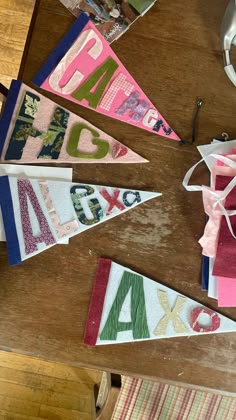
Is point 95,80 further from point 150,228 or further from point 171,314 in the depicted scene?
point 171,314

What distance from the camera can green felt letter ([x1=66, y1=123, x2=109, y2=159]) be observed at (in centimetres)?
89

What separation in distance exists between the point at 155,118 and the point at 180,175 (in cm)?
12

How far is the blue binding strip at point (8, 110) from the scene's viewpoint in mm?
880

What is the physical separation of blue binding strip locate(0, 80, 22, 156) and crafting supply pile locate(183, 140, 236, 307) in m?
0.37

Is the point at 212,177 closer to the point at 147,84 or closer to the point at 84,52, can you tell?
the point at 147,84

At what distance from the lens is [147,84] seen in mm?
916

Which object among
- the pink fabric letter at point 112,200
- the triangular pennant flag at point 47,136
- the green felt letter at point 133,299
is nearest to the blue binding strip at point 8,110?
the triangular pennant flag at point 47,136

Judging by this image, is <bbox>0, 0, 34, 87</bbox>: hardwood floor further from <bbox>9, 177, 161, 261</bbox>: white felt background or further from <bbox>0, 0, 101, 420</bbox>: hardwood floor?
<bbox>0, 0, 101, 420</bbox>: hardwood floor

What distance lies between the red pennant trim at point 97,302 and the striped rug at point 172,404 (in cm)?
35

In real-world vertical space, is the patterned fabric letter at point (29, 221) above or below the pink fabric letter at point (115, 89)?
below

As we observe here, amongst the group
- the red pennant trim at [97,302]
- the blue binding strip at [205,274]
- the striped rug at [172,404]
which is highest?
the blue binding strip at [205,274]

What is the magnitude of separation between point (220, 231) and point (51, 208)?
0.32 m

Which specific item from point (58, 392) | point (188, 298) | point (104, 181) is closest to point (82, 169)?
point (104, 181)

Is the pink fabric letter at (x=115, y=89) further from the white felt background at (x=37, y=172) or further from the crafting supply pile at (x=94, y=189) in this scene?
the white felt background at (x=37, y=172)
